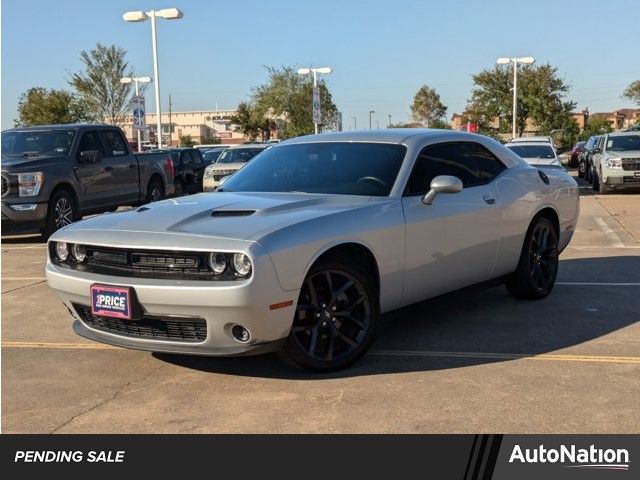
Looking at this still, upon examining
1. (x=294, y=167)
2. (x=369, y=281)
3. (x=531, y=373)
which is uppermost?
(x=294, y=167)

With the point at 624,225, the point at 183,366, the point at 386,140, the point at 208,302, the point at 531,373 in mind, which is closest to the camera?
the point at 208,302

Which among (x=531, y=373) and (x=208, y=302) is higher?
(x=208, y=302)

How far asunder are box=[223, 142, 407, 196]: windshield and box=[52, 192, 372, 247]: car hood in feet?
0.65

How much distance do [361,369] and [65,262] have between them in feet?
6.61

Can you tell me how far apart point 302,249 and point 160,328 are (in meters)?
0.95

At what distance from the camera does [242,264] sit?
14.1 ft

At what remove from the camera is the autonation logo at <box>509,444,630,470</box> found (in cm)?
341

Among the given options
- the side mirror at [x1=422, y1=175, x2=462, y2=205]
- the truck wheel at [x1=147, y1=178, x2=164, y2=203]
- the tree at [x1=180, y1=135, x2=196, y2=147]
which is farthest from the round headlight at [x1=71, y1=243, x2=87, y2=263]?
the tree at [x1=180, y1=135, x2=196, y2=147]

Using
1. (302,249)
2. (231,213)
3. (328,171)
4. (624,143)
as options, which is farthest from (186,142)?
(302,249)

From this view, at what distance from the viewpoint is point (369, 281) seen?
4941mm

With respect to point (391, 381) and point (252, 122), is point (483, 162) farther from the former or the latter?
point (252, 122)

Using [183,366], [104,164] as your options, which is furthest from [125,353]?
[104,164]

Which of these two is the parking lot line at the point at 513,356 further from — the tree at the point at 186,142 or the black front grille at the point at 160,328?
the tree at the point at 186,142

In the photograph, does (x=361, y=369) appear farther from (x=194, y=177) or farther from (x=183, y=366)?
(x=194, y=177)
